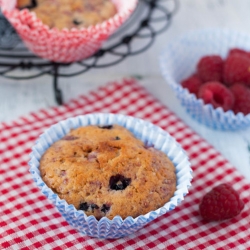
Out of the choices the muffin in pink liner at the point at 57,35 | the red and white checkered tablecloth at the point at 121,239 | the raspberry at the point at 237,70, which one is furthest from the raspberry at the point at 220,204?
the muffin in pink liner at the point at 57,35

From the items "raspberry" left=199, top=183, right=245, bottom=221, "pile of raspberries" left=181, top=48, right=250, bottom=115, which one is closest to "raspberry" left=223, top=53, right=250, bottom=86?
"pile of raspberries" left=181, top=48, right=250, bottom=115

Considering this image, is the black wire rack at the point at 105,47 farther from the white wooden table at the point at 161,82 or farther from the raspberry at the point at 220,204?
the raspberry at the point at 220,204

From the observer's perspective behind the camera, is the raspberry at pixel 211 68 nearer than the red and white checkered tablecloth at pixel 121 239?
No

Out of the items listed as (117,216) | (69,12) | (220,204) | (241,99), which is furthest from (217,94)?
(117,216)

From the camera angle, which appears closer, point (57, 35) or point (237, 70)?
point (57, 35)

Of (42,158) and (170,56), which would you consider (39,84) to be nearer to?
(170,56)

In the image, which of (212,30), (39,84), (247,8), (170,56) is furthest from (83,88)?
(247,8)

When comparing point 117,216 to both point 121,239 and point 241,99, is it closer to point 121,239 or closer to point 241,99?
point 121,239

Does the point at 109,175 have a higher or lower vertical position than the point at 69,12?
lower
